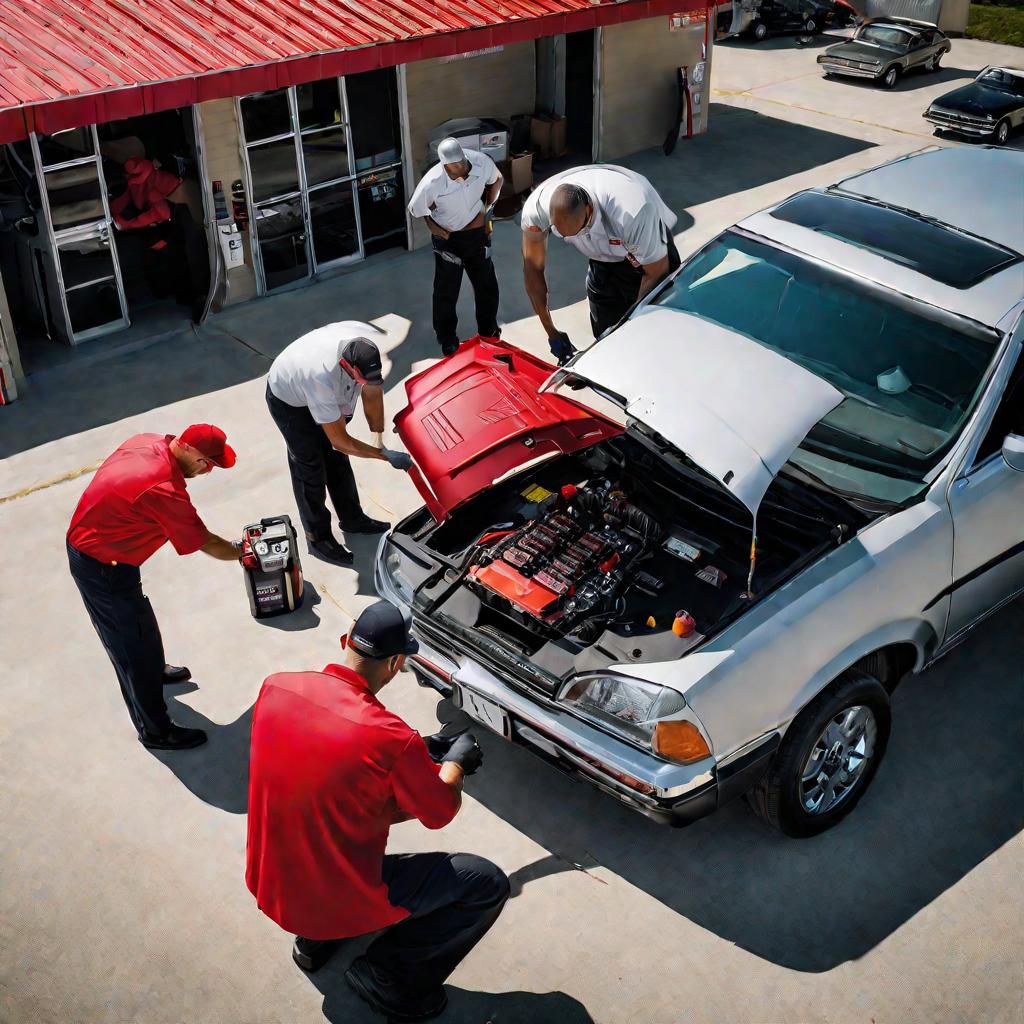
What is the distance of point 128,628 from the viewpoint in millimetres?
5254

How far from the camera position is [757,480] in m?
4.64

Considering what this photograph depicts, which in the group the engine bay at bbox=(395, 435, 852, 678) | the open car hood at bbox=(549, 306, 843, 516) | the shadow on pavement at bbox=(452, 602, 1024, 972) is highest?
the open car hood at bbox=(549, 306, 843, 516)

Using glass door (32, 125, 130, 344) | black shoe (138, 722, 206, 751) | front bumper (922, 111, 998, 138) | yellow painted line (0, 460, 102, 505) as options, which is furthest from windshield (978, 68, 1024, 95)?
black shoe (138, 722, 206, 751)

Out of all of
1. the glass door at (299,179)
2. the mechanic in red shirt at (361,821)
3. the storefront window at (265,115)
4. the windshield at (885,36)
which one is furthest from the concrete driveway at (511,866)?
the windshield at (885,36)

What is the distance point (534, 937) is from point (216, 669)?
2380 mm

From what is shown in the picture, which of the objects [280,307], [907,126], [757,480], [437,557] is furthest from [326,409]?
[907,126]

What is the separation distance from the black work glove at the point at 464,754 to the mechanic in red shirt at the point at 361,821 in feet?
0.30

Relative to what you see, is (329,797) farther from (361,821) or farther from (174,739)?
(174,739)

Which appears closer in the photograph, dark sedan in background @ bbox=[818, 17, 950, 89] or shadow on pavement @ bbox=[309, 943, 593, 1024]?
shadow on pavement @ bbox=[309, 943, 593, 1024]

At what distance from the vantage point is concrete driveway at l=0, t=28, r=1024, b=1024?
14.5 feet

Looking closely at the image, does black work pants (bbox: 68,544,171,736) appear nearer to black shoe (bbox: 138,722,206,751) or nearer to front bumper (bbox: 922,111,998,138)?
black shoe (bbox: 138,722,206,751)

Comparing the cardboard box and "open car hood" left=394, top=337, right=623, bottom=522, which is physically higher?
"open car hood" left=394, top=337, right=623, bottom=522

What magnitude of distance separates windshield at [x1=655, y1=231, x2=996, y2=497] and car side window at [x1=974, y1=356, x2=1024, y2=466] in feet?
0.46

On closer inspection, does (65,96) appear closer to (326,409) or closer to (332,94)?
(332,94)
